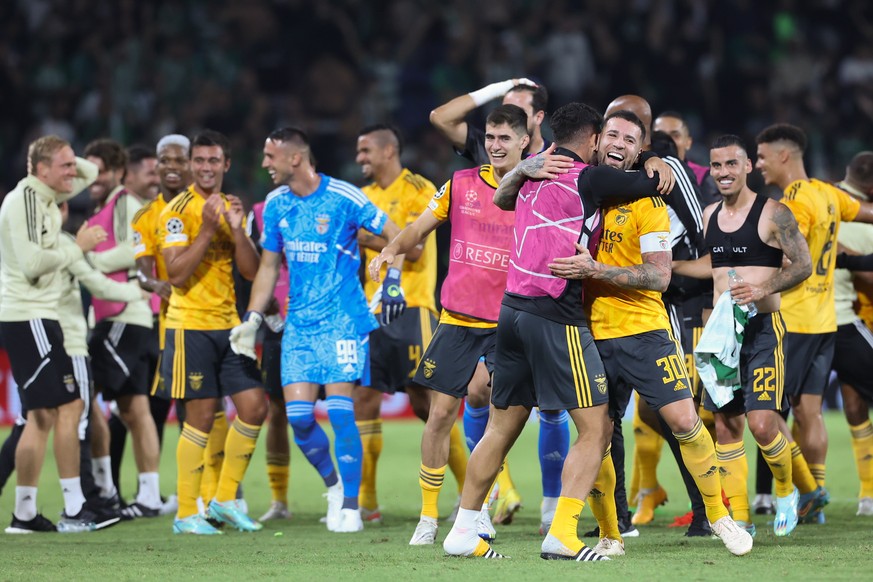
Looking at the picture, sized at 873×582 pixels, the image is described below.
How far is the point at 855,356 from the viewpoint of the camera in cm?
946

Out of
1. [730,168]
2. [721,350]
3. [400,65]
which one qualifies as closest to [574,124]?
[730,168]

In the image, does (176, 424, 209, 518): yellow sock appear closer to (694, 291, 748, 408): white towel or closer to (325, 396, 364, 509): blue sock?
(325, 396, 364, 509): blue sock

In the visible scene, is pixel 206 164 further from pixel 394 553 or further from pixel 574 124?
pixel 394 553

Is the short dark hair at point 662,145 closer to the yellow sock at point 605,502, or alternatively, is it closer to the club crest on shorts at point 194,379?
the yellow sock at point 605,502

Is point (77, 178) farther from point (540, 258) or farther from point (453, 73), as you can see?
point (453, 73)

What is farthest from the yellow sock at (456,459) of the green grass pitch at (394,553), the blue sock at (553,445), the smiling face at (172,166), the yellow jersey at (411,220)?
the smiling face at (172,166)

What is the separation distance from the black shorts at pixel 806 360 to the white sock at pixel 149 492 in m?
5.03

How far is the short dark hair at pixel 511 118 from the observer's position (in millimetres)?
7352

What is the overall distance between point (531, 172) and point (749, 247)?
76.3 inches

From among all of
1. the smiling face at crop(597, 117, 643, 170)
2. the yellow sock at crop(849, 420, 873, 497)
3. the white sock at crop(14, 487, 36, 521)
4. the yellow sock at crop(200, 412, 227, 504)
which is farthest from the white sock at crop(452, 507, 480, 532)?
the yellow sock at crop(849, 420, 873, 497)

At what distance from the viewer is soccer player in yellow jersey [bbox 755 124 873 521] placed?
28.0 feet

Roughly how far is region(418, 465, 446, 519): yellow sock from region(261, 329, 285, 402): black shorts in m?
2.13

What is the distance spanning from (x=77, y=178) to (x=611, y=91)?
37.0 ft

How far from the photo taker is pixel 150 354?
10336 mm
